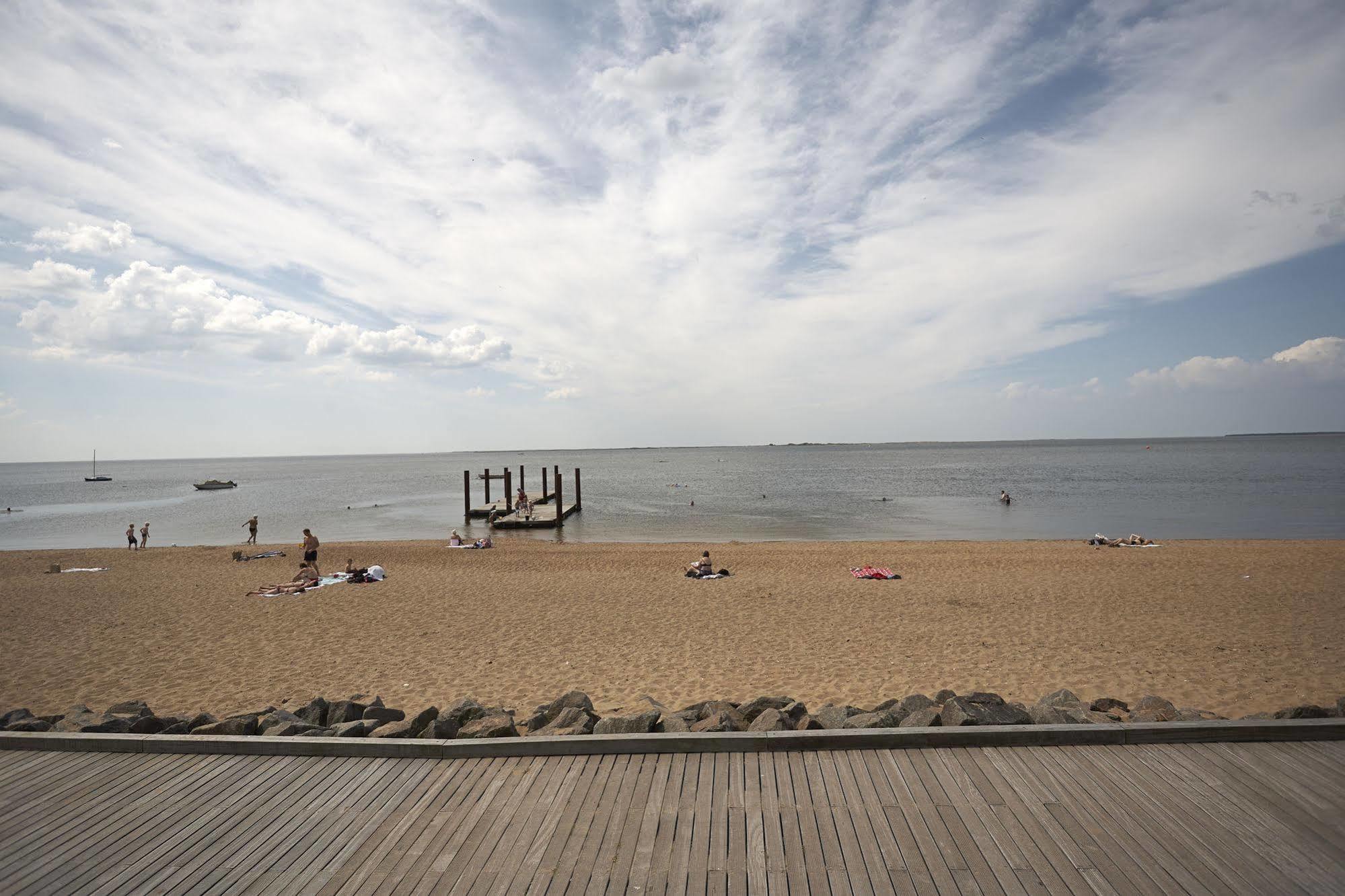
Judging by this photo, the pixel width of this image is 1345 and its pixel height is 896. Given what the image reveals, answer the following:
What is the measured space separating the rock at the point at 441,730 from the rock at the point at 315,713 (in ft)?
5.54

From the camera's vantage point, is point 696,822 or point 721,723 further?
point 721,723

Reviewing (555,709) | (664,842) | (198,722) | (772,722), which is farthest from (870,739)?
(198,722)

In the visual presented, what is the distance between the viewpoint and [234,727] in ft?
18.7

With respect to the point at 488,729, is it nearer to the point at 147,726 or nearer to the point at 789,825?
the point at 789,825

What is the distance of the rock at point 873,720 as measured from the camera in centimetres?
550

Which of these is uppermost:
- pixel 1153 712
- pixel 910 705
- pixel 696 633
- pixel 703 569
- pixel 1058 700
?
pixel 910 705

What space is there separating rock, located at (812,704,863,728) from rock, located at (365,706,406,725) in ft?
13.9

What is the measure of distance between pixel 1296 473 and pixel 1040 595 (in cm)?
7037

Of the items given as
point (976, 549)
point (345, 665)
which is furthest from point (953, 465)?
point (345, 665)

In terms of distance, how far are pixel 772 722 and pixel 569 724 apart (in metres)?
1.83

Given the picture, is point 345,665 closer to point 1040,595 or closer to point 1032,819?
point 1032,819

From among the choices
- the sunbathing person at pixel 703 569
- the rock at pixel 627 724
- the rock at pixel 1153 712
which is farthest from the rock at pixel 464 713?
the sunbathing person at pixel 703 569

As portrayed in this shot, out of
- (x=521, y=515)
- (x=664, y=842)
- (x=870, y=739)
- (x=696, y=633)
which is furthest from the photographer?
(x=521, y=515)

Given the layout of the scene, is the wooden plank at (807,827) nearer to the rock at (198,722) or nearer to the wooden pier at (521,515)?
the rock at (198,722)
